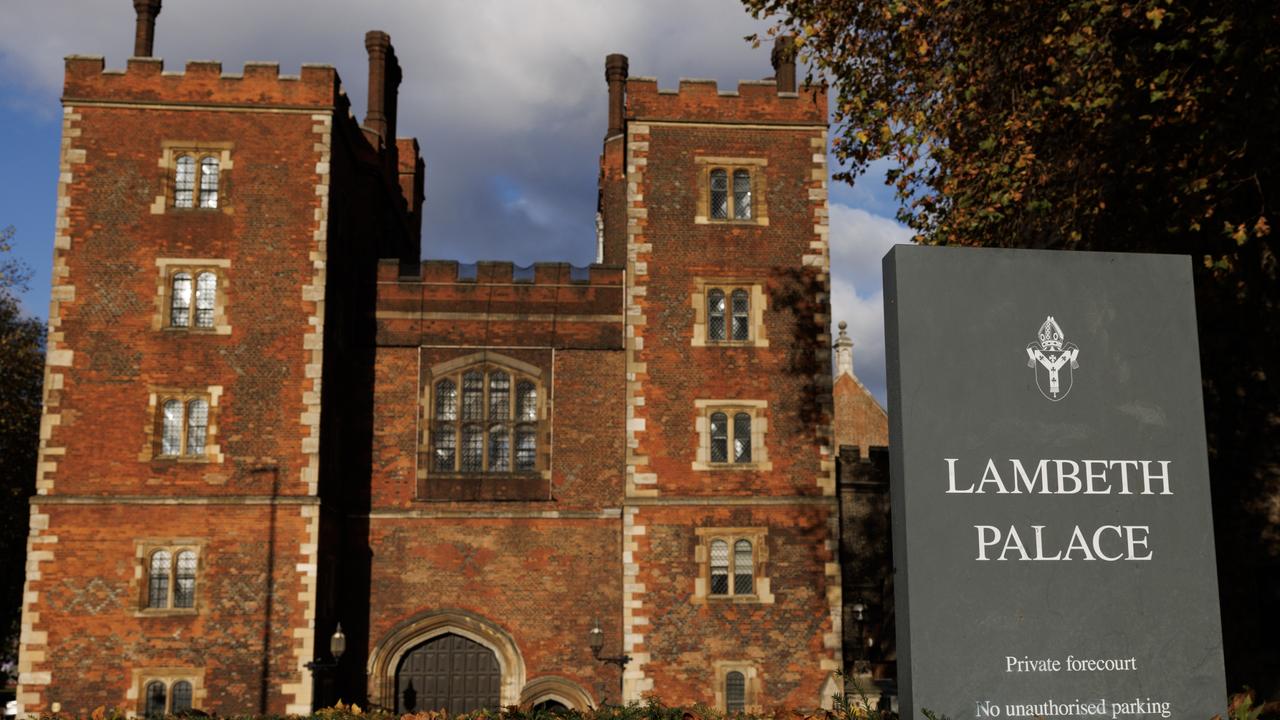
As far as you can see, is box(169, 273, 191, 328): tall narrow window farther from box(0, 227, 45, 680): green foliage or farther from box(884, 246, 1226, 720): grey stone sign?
box(884, 246, 1226, 720): grey stone sign

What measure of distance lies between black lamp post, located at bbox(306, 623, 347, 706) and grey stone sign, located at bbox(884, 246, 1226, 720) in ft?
57.1

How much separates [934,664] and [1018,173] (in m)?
9.75

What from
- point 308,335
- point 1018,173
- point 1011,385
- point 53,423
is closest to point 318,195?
point 308,335

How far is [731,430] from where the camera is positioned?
83.9 feet

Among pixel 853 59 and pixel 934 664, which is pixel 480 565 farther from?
pixel 934 664

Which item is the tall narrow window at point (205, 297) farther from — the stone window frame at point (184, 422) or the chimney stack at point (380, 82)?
the chimney stack at point (380, 82)

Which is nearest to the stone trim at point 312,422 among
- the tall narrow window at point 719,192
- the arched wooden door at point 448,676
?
the arched wooden door at point 448,676

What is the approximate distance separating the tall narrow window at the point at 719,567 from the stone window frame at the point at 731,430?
1520 mm

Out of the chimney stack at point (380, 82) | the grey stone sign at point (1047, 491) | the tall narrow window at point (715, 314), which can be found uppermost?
the chimney stack at point (380, 82)

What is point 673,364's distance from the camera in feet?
84.2

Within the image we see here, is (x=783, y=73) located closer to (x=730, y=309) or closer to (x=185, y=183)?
(x=730, y=309)

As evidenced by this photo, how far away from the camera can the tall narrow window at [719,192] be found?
26.6 m

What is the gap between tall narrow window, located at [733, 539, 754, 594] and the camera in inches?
981

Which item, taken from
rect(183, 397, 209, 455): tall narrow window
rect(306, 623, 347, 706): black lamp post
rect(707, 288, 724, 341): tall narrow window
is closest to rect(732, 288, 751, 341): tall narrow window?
rect(707, 288, 724, 341): tall narrow window
